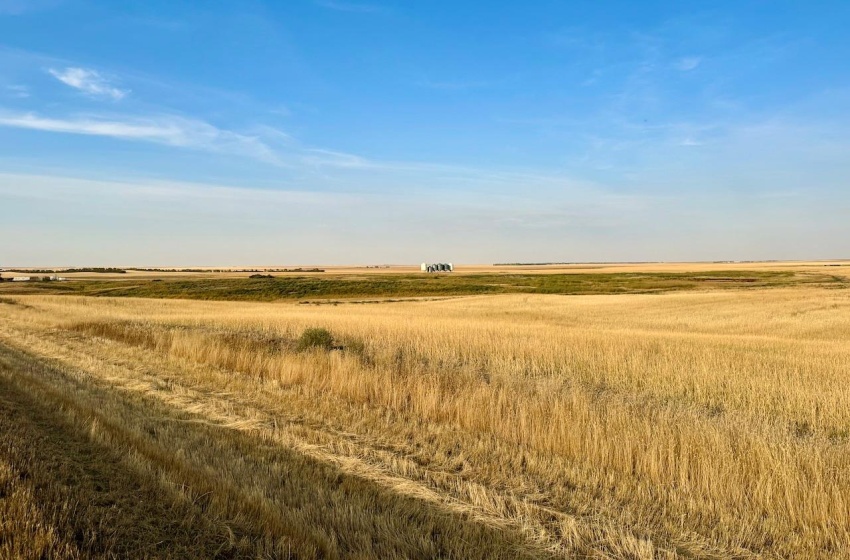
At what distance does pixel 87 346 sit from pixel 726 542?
19843 mm

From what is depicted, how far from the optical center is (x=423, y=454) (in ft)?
26.5

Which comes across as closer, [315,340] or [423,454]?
[423,454]

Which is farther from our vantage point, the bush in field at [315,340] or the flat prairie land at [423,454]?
the bush in field at [315,340]

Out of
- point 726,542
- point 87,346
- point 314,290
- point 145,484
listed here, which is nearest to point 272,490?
point 145,484

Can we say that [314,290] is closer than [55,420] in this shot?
No

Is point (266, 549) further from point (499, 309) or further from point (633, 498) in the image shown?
point (499, 309)

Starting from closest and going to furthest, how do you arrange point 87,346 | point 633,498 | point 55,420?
point 633,498, point 55,420, point 87,346

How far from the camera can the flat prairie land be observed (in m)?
5.12

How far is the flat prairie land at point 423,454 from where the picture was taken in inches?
201

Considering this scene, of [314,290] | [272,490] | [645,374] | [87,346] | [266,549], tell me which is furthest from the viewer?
[314,290]

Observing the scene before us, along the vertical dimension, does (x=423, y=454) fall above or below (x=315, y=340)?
below

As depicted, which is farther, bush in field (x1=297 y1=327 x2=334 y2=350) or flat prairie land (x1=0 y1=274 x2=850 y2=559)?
bush in field (x1=297 y1=327 x2=334 y2=350)

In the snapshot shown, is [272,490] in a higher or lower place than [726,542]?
higher

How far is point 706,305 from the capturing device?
143 feet
